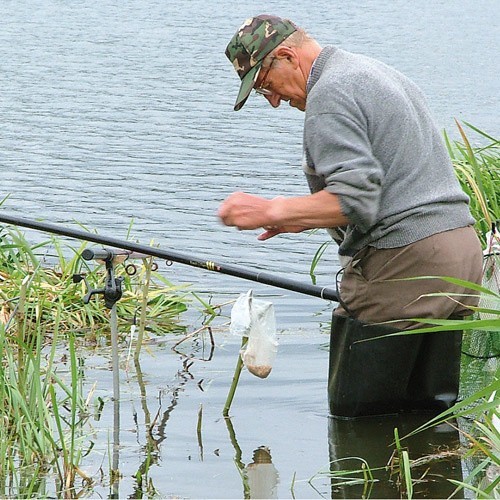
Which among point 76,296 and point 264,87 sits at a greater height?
point 264,87

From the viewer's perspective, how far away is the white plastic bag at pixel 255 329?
4695 millimetres

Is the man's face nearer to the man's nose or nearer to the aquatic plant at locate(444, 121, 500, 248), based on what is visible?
the man's nose

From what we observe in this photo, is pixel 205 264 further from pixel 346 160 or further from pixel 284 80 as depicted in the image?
pixel 346 160

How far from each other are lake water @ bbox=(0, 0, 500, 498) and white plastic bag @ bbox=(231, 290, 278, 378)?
1.39 feet

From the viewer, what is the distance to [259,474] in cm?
464

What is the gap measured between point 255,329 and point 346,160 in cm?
95

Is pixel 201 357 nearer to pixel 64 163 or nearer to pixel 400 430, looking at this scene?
pixel 400 430

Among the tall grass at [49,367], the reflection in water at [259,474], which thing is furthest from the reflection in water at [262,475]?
the tall grass at [49,367]

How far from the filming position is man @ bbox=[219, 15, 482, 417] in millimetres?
4102

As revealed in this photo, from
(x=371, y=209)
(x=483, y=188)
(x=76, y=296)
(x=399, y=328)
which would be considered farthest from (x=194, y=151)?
(x=371, y=209)

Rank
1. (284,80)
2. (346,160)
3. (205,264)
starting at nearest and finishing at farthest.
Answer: (346,160) < (284,80) < (205,264)

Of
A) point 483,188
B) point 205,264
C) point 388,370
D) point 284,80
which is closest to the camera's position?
point 284,80

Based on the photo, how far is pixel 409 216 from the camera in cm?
433

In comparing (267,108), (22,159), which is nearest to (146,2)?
(267,108)
